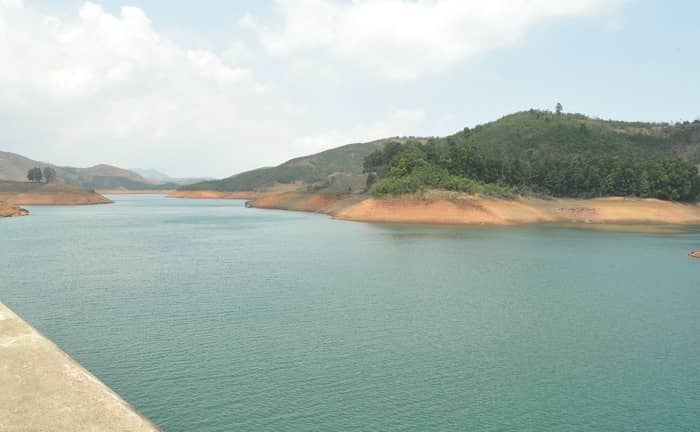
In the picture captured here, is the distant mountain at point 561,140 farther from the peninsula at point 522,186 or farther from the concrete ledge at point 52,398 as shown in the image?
the concrete ledge at point 52,398

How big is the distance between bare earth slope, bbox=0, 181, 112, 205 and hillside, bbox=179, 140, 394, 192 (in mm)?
59965

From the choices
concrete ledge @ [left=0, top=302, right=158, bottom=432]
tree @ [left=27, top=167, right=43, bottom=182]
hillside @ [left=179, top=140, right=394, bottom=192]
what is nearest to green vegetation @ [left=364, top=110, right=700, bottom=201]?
concrete ledge @ [left=0, top=302, right=158, bottom=432]

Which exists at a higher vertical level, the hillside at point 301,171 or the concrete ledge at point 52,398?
the hillside at point 301,171

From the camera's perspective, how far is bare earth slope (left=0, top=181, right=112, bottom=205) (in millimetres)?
120812

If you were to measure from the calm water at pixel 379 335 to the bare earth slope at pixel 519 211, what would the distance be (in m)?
26.5

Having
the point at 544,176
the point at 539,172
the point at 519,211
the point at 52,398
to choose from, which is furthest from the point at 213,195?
the point at 52,398

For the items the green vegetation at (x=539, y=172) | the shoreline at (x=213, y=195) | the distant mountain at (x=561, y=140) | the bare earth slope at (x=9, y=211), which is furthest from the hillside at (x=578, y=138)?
the shoreline at (x=213, y=195)

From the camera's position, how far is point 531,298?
24.4 metres

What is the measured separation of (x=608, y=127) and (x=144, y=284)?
119622 mm

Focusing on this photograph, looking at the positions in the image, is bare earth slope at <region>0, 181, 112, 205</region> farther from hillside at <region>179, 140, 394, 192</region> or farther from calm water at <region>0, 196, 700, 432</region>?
calm water at <region>0, 196, 700, 432</region>

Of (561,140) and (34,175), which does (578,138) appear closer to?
(561,140)

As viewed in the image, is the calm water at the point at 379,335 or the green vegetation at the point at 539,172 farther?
the green vegetation at the point at 539,172

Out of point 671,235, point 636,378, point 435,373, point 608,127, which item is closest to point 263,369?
point 435,373

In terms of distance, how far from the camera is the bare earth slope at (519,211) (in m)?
64.3
